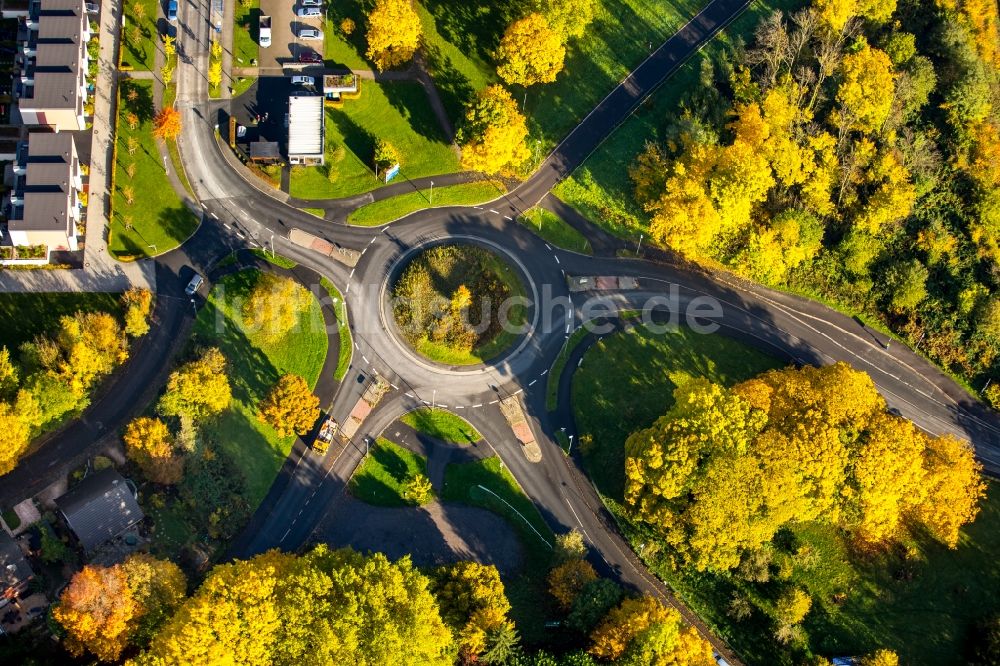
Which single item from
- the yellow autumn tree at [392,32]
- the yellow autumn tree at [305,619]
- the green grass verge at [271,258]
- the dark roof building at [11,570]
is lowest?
the dark roof building at [11,570]

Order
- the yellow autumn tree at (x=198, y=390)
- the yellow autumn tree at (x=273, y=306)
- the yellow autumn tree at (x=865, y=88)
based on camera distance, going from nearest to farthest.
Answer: the yellow autumn tree at (x=198, y=390) → the yellow autumn tree at (x=273, y=306) → the yellow autumn tree at (x=865, y=88)

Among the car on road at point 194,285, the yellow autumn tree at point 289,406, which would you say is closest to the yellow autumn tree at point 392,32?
the car on road at point 194,285

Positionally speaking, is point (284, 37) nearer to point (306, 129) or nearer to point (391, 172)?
point (306, 129)

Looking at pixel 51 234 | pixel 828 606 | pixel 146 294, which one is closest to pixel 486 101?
pixel 146 294

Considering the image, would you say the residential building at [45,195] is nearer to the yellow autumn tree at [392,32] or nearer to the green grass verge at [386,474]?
the yellow autumn tree at [392,32]

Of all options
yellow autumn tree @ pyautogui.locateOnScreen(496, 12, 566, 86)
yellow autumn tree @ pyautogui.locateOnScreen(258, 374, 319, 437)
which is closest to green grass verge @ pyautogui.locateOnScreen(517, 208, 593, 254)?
yellow autumn tree @ pyautogui.locateOnScreen(496, 12, 566, 86)

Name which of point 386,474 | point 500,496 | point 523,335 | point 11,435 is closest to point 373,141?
point 523,335
